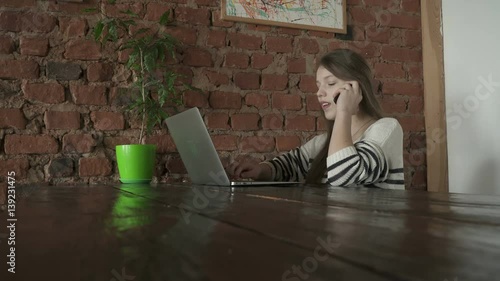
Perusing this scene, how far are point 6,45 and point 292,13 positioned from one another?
52.0 inches

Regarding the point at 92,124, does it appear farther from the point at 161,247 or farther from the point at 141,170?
the point at 161,247

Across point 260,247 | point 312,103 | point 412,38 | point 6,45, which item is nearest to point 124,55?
point 6,45

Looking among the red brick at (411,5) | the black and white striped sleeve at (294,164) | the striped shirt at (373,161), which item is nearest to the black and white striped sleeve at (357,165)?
the striped shirt at (373,161)

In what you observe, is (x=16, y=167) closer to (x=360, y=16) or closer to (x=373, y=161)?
(x=373, y=161)

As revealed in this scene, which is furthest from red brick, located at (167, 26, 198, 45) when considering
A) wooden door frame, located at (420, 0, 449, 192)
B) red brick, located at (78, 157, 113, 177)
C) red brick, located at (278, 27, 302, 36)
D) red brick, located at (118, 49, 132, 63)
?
wooden door frame, located at (420, 0, 449, 192)

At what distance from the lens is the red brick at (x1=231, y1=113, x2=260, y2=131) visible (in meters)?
2.32

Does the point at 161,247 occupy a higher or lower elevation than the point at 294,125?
lower

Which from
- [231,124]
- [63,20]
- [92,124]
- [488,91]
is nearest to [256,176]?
[231,124]

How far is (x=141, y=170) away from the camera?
6.36 ft

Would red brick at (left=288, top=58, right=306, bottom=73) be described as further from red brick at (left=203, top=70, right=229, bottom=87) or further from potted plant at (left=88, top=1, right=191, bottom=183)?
potted plant at (left=88, top=1, right=191, bottom=183)

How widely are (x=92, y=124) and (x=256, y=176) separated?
74 centimetres

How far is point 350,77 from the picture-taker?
1.85 meters

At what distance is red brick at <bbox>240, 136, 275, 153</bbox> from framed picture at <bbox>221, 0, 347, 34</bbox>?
57 cm

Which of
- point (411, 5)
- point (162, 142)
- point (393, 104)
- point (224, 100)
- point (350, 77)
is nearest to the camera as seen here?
point (350, 77)
